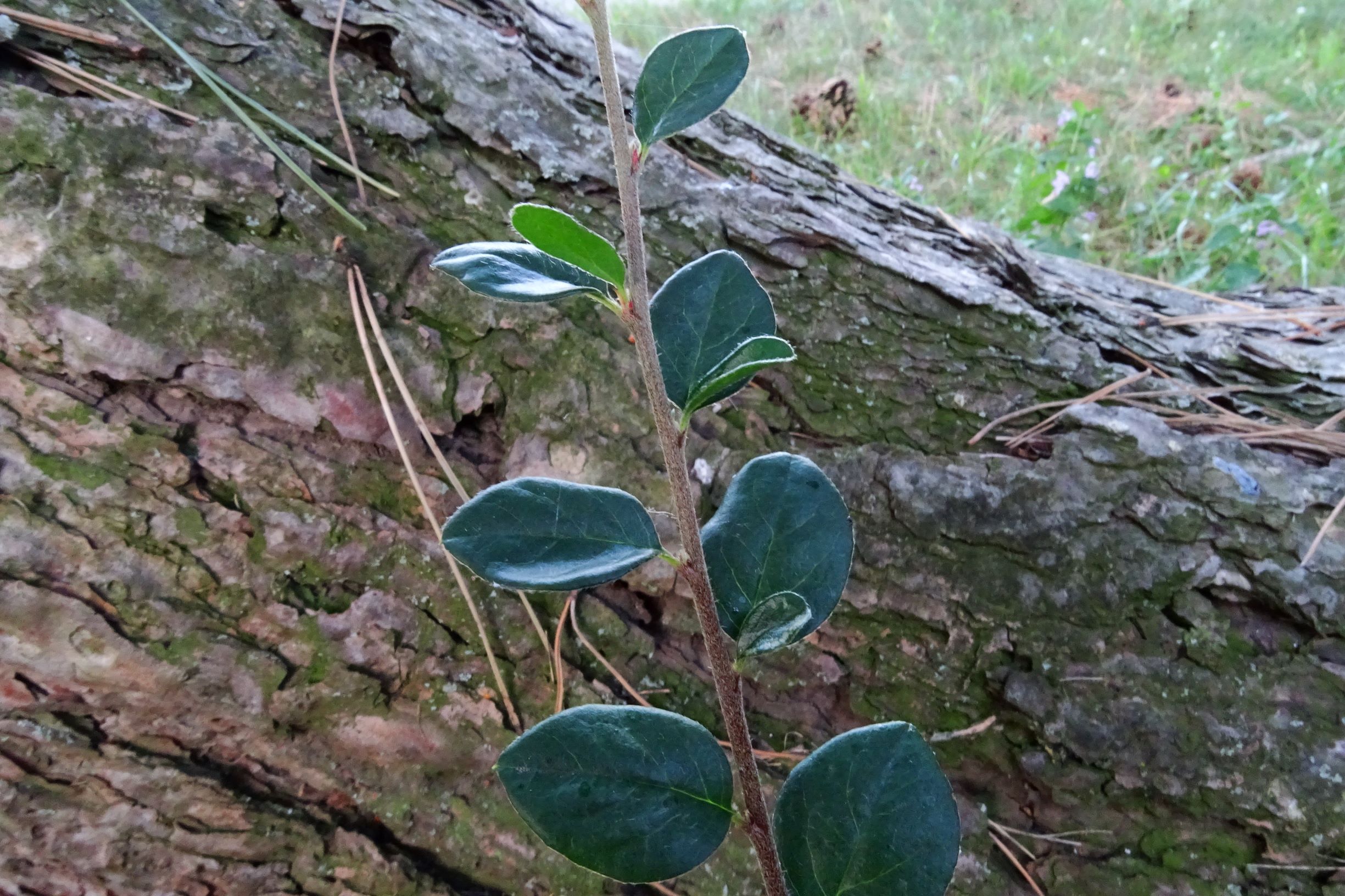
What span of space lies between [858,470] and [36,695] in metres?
0.94

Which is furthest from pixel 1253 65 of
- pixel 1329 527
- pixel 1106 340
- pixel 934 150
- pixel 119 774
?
pixel 119 774

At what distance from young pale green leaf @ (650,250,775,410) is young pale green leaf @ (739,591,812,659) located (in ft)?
0.44

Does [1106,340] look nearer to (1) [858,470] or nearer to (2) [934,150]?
(1) [858,470]

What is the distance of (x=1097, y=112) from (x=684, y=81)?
244cm

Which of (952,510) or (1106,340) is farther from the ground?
(1106,340)

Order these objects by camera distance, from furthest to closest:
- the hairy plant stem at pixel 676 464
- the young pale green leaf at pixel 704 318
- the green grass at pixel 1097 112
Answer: the green grass at pixel 1097 112 → the young pale green leaf at pixel 704 318 → the hairy plant stem at pixel 676 464

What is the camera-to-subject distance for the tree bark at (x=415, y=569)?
32.1 inches

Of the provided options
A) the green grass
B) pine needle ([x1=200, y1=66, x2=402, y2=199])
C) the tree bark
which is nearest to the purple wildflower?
the green grass

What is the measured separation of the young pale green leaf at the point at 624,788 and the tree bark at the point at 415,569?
0.43 metres

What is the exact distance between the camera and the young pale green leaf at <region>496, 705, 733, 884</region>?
44 cm

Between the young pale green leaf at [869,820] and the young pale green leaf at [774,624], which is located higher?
the young pale green leaf at [774,624]

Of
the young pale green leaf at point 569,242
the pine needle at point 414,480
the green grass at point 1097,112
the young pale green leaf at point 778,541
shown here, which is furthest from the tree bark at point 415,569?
the green grass at point 1097,112

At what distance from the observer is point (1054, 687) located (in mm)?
868

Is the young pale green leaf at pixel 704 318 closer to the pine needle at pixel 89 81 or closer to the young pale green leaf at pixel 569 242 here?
the young pale green leaf at pixel 569 242
